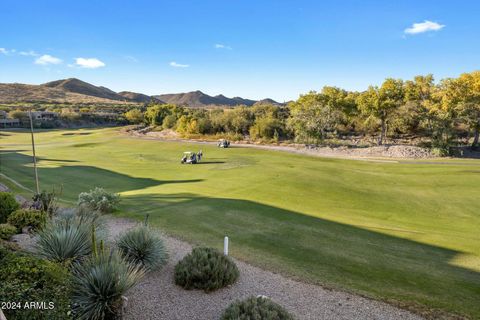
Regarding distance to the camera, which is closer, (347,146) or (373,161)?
(373,161)

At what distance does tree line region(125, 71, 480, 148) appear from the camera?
44625mm

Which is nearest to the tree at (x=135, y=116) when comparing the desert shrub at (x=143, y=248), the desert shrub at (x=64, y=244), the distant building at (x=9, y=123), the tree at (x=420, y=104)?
the distant building at (x=9, y=123)

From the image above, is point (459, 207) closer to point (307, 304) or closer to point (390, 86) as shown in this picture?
point (307, 304)

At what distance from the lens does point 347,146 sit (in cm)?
4794

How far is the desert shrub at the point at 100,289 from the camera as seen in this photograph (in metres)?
5.54

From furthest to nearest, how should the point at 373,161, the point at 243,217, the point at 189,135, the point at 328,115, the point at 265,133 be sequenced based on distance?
the point at 189,135
the point at 265,133
the point at 328,115
the point at 373,161
the point at 243,217

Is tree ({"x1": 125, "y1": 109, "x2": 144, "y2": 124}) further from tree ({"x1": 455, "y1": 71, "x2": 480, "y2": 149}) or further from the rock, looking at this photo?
the rock

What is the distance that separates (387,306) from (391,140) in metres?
54.2

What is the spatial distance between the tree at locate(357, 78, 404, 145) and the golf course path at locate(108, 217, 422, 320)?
4593 cm

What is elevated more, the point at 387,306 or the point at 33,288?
the point at 33,288

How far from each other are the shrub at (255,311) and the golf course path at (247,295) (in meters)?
0.68

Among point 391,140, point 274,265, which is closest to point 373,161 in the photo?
point 391,140

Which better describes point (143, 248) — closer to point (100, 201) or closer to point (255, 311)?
point (255, 311)

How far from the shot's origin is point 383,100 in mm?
48562
